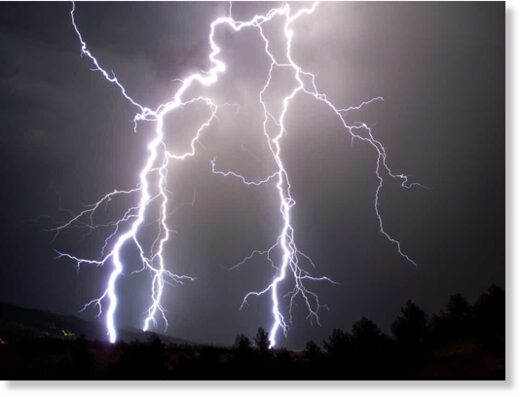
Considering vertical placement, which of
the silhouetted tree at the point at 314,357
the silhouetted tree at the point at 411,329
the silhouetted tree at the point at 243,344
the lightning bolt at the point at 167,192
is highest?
the lightning bolt at the point at 167,192

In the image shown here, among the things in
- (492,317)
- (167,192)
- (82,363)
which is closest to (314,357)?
(492,317)

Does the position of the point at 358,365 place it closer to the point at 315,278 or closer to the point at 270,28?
the point at 315,278

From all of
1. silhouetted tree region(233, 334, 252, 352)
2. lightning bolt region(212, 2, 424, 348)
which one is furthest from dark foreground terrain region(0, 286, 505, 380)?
lightning bolt region(212, 2, 424, 348)

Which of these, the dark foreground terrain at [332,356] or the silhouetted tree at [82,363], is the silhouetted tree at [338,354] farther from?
the silhouetted tree at [82,363]

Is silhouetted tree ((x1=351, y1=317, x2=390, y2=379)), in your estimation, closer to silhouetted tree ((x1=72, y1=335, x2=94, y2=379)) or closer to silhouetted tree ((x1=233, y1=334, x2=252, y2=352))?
silhouetted tree ((x1=233, y1=334, x2=252, y2=352))

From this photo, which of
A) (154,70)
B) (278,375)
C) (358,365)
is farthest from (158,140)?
(358,365)

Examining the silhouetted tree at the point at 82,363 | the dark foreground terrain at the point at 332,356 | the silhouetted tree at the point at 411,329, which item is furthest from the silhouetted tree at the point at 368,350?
the silhouetted tree at the point at 82,363
